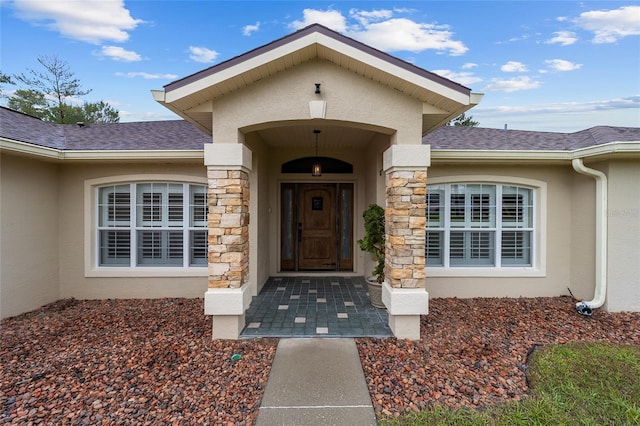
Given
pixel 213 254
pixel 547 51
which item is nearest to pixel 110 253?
pixel 213 254

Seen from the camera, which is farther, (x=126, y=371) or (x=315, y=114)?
(x=315, y=114)

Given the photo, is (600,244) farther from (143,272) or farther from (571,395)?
(143,272)

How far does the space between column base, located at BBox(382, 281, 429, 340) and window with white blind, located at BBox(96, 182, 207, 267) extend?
3.93m

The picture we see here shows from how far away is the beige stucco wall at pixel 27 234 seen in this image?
4855mm

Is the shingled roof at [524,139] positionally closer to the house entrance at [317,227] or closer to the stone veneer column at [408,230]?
the house entrance at [317,227]

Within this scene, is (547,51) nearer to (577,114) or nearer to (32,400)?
(577,114)

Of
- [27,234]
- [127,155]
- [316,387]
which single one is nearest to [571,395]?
[316,387]

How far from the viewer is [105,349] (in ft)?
12.5

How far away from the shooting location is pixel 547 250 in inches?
232

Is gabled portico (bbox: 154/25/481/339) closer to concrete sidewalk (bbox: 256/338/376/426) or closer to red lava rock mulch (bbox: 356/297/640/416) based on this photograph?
red lava rock mulch (bbox: 356/297/640/416)

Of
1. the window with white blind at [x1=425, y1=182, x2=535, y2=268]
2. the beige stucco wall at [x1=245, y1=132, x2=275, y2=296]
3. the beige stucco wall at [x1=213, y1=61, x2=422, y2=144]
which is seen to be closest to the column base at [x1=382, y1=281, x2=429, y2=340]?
the beige stucco wall at [x1=213, y1=61, x2=422, y2=144]

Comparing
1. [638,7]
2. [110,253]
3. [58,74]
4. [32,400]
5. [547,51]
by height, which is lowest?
[32,400]

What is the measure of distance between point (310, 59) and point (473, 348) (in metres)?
4.30

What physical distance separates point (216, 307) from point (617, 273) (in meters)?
6.56
